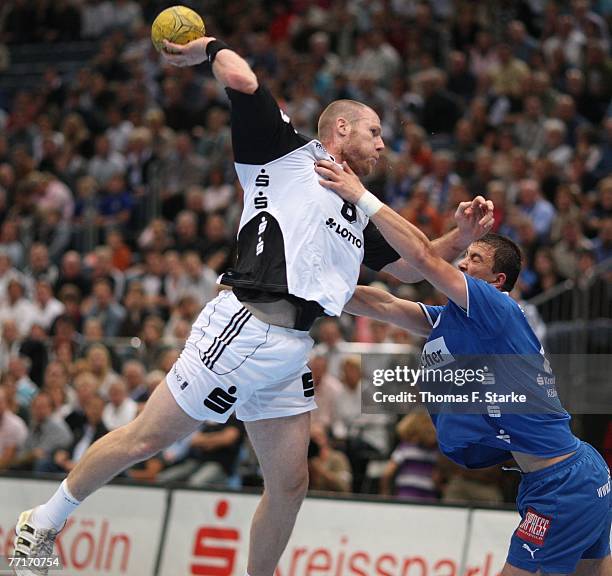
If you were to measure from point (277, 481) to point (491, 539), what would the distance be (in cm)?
328

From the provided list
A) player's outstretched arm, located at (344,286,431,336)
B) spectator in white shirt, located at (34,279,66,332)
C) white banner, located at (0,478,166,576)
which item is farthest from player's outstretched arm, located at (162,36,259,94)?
spectator in white shirt, located at (34,279,66,332)

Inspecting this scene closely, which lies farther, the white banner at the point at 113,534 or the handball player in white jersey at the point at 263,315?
the white banner at the point at 113,534

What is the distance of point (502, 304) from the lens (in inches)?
241

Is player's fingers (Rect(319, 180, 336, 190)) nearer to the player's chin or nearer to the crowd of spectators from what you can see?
the player's chin

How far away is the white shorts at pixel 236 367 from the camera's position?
620 centimetres

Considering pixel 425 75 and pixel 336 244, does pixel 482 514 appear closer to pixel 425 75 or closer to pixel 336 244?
pixel 336 244

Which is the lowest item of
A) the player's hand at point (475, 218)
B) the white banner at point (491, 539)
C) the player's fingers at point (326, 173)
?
the white banner at point (491, 539)

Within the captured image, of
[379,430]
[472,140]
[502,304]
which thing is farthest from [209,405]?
[472,140]

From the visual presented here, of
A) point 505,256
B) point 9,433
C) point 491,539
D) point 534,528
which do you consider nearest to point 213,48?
point 505,256

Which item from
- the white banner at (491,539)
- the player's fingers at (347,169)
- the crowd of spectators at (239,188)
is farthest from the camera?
the crowd of spectators at (239,188)

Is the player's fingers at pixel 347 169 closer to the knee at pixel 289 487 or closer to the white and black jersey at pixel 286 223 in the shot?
the white and black jersey at pixel 286 223

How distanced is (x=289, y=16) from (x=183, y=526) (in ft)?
36.1

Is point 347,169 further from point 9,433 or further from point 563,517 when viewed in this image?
point 9,433

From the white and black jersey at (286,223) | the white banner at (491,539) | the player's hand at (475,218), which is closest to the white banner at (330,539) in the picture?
the white banner at (491,539)
